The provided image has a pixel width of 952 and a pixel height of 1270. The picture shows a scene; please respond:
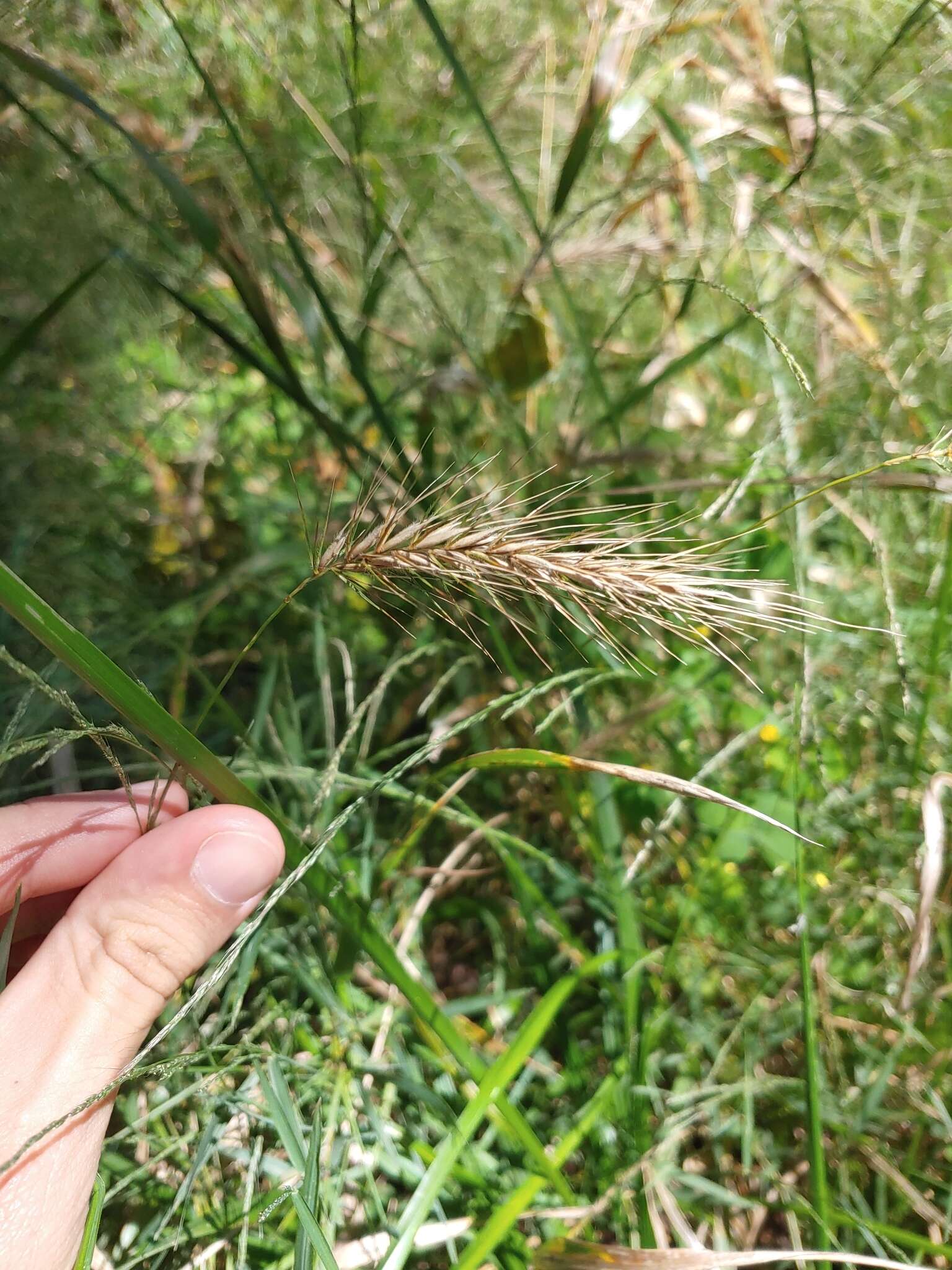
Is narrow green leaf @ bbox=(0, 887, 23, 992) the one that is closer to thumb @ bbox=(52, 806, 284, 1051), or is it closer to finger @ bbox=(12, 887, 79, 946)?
thumb @ bbox=(52, 806, 284, 1051)

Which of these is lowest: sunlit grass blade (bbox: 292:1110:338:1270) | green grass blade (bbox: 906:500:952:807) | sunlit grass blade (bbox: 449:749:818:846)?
sunlit grass blade (bbox: 292:1110:338:1270)

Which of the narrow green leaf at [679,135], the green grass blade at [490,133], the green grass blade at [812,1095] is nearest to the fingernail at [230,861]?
the green grass blade at [812,1095]

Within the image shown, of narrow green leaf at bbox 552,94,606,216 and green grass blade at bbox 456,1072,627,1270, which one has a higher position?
narrow green leaf at bbox 552,94,606,216

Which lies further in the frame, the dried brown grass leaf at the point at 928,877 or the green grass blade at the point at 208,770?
the dried brown grass leaf at the point at 928,877

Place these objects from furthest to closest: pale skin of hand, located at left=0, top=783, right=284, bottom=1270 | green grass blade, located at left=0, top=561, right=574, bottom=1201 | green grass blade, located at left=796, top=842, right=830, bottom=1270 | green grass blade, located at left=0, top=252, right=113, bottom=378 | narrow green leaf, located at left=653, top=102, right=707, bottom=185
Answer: narrow green leaf, located at left=653, top=102, right=707, bottom=185 < green grass blade, located at left=0, top=252, right=113, bottom=378 < green grass blade, located at left=796, top=842, right=830, bottom=1270 < pale skin of hand, located at left=0, top=783, right=284, bottom=1270 < green grass blade, located at left=0, top=561, right=574, bottom=1201

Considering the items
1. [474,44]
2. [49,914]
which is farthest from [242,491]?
[474,44]

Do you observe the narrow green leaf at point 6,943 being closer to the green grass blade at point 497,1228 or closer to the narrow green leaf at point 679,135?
the green grass blade at point 497,1228

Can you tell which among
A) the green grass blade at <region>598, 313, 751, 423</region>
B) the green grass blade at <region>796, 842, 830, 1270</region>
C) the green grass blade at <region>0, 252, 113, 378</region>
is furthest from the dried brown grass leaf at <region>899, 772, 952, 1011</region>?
the green grass blade at <region>0, 252, 113, 378</region>
